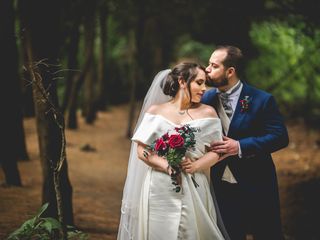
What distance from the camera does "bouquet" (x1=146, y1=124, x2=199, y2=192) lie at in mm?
3893

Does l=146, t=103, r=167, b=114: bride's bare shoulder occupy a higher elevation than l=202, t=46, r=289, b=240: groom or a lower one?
higher

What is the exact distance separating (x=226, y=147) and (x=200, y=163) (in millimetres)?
317

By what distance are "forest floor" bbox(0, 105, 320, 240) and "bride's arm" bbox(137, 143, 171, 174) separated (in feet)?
7.64

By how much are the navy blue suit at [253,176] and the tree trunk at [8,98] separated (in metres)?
4.80

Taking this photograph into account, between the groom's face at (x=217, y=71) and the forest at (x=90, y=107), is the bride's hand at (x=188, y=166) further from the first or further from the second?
the forest at (x=90, y=107)

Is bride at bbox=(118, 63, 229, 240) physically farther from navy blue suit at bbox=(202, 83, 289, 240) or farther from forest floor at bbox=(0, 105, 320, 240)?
forest floor at bbox=(0, 105, 320, 240)

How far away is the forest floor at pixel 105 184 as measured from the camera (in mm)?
7016

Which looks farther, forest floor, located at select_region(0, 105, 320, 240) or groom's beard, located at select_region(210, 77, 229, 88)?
forest floor, located at select_region(0, 105, 320, 240)

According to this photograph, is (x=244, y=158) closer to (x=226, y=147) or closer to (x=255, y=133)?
(x=255, y=133)

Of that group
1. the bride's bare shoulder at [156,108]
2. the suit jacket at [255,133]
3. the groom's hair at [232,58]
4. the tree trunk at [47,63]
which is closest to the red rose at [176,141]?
the bride's bare shoulder at [156,108]

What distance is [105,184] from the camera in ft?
32.6

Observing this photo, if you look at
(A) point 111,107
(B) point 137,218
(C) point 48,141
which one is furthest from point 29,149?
(A) point 111,107

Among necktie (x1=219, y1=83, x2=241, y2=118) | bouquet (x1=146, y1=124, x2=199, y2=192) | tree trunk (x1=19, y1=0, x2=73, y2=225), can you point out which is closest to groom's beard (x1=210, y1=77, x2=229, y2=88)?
necktie (x1=219, y1=83, x2=241, y2=118)

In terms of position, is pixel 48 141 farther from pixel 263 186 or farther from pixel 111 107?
pixel 111 107
